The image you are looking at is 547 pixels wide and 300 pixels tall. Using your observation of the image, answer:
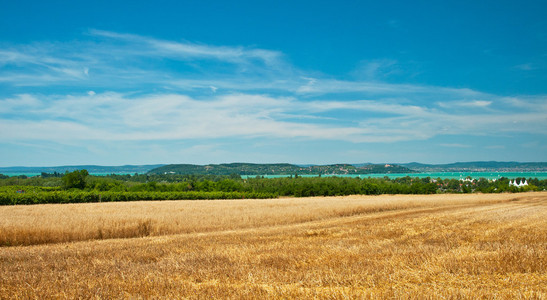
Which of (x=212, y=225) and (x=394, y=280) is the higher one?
(x=394, y=280)

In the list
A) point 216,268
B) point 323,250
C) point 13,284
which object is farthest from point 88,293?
point 323,250

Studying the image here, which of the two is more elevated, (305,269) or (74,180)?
(305,269)

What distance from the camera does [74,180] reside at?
101m

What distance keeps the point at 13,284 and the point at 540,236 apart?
1783 centimetres

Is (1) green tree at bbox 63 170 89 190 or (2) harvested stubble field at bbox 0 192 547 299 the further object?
(1) green tree at bbox 63 170 89 190

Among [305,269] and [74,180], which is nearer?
[305,269]

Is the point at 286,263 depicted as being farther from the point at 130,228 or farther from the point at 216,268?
the point at 130,228

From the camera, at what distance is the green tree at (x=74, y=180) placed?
99.7 metres

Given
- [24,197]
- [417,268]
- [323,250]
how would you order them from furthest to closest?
[24,197] < [323,250] < [417,268]

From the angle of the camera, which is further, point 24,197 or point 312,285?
point 24,197

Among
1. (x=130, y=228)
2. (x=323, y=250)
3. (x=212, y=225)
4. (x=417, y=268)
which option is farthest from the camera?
(x=212, y=225)

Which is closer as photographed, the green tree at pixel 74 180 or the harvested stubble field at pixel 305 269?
the harvested stubble field at pixel 305 269

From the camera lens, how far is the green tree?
99688 mm

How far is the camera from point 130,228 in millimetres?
21484
